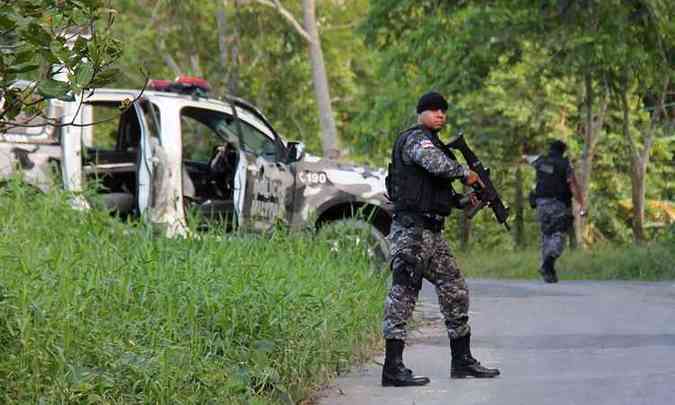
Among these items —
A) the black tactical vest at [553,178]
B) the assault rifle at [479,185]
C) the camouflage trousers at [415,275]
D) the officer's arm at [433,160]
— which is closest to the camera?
the officer's arm at [433,160]

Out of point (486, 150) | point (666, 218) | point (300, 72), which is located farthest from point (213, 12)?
point (666, 218)

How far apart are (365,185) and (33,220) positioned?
385 centimetres

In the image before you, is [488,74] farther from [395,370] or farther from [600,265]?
[395,370]

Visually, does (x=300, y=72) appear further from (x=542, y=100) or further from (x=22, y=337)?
(x=22, y=337)

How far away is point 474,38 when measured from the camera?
22.0 meters

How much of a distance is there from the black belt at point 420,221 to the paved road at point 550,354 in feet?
2.93

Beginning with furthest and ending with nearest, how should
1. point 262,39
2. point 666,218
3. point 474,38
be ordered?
1. point 666,218
2. point 262,39
3. point 474,38

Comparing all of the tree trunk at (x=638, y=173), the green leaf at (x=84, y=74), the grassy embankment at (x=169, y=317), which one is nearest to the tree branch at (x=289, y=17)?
the tree trunk at (x=638, y=173)

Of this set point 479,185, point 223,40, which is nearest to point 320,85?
point 223,40

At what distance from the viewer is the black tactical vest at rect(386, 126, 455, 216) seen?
8250 mm

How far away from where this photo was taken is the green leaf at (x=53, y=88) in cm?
508

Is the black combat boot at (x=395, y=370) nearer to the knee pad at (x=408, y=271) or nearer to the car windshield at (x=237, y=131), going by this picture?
the knee pad at (x=408, y=271)

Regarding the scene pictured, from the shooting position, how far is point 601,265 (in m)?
20.3

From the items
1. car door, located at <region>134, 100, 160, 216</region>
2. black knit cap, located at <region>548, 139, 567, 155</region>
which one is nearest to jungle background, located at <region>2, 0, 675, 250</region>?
black knit cap, located at <region>548, 139, 567, 155</region>
